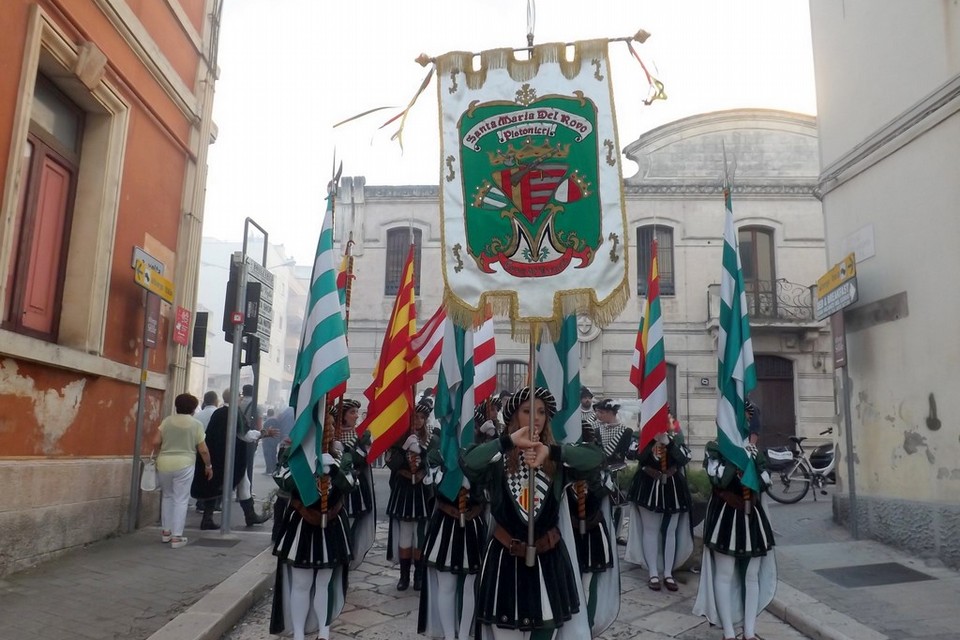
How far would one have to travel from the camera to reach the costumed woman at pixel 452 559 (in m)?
5.76

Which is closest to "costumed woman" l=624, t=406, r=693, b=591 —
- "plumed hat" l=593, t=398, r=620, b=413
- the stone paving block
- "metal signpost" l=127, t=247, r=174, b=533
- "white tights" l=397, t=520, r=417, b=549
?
the stone paving block

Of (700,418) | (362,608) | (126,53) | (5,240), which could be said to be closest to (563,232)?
(362,608)

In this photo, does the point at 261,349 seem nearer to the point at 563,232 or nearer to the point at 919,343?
the point at 563,232

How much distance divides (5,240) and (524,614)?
5.63 metres

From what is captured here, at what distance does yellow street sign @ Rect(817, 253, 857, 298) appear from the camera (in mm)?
9727

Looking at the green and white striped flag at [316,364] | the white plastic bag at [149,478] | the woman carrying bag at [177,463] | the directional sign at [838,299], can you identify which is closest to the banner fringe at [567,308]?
the green and white striped flag at [316,364]

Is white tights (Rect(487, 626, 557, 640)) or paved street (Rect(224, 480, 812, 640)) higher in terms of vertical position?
white tights (Rect(487, 626, 557, 640))

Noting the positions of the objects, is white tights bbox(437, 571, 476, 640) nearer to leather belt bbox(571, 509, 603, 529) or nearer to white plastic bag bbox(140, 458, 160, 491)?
leather belt bbox(571, 509, 603, 529)

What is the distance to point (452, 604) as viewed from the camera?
18.9 ft

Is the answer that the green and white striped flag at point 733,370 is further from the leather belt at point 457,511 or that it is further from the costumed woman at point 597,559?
the leather belt at point 457,511

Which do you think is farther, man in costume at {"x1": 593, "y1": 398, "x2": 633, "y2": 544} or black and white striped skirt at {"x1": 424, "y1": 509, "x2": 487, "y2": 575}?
man in costume at {"x1": 593, "y1": 398, "x2": 633, "y2": 544}

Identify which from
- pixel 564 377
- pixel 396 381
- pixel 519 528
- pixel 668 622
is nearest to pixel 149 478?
pixel 396 381

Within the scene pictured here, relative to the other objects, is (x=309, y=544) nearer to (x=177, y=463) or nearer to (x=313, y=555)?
(x=313, y=555)

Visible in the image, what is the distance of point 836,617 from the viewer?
6.29m
